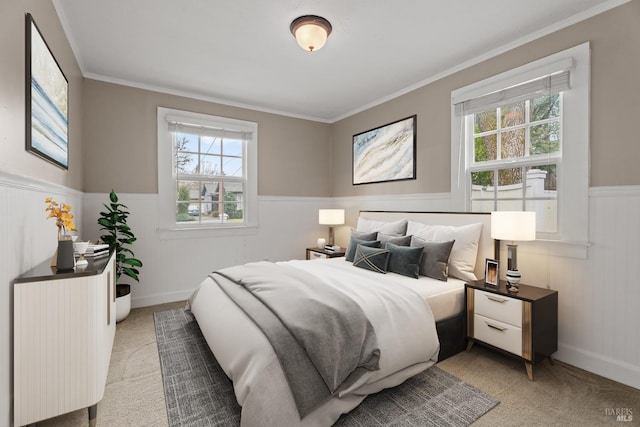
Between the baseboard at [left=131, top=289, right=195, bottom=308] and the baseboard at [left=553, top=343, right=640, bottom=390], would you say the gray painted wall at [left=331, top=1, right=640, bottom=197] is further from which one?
the baseboard at [left=131, top=289, right=195, bottom=308]

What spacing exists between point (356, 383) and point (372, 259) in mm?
1404

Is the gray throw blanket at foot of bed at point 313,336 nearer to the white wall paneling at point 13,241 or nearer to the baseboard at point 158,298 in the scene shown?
the white wall paneling at point 13,241

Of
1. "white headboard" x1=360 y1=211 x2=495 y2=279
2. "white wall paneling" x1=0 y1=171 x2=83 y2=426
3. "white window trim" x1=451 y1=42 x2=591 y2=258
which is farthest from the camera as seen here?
"white headboard" x1=360 y1=211 x2=495 y2=279

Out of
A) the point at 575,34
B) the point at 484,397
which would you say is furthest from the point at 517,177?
the point at 484,397

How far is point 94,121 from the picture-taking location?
11.5ft

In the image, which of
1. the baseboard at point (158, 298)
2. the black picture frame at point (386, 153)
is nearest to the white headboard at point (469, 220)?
the black picture frame at point (386, 153)

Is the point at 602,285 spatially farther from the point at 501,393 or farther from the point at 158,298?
the point at 158,298

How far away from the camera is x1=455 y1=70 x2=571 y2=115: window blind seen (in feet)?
8.20

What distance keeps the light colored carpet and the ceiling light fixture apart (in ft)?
8.98

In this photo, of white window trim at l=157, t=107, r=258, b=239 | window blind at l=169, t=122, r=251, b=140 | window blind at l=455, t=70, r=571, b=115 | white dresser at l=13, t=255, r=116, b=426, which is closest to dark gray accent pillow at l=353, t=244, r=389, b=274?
window blind at l=455, t=70, r=571, b=115

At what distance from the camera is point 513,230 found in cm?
241

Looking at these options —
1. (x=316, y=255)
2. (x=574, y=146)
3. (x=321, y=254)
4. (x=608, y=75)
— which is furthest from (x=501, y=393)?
(x=316, y=255)

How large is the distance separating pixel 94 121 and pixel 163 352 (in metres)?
2.71

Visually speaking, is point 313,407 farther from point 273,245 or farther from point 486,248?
point 273,245
